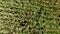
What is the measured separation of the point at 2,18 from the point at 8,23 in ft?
0.22

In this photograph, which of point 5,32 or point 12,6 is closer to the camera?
point 5,32

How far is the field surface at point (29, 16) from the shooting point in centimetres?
105

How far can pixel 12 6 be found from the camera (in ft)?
3.74

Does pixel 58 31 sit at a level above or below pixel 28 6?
below

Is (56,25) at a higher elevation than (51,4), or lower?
lower

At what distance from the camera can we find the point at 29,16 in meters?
1.09

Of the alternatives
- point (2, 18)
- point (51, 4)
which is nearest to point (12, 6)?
point (2, 18)

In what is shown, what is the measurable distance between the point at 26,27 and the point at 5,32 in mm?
158

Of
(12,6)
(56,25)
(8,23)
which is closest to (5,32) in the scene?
(8,23)

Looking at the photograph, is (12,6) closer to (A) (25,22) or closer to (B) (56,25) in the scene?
(A) (25,22)

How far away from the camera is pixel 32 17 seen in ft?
3.56

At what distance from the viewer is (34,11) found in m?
1.11

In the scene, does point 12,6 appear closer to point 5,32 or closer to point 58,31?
point 5,32

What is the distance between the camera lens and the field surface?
1.05 meters
